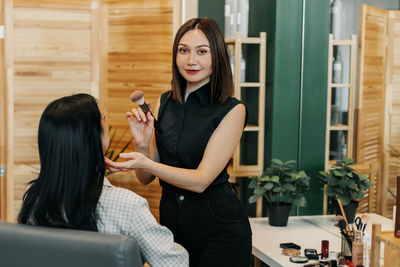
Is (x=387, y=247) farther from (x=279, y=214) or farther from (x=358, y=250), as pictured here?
(x=279, y=214)

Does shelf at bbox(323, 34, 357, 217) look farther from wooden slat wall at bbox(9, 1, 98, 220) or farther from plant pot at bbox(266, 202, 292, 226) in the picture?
wooden slat wall at bbox(9, 1, 98, 220)

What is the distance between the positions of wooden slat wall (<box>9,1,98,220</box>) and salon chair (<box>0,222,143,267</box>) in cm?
236

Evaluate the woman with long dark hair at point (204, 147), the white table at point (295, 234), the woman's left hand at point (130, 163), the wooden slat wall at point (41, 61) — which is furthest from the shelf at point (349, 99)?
the wooden slat wall at point (41, 61)

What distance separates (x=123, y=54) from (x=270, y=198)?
1.49 meters

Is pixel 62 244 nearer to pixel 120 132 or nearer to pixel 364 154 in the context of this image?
pixel 364 154

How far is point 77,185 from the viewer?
1.39 meters

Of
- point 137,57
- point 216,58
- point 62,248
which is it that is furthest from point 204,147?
point 137,57

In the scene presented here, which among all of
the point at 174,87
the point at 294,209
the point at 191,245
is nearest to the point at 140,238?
the point at 191,245

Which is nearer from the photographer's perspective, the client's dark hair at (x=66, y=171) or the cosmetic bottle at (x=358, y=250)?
the client's dark hair at (x=66, y=171)

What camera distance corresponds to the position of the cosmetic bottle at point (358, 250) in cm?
192

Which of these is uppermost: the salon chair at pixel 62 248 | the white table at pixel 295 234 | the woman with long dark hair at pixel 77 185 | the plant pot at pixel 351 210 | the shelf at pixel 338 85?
the shelf at pixel 338 85

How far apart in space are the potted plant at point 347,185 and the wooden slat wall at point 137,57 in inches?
51.4

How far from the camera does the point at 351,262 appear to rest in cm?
196

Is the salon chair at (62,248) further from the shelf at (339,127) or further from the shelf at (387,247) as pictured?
the shelf at (339,127)
